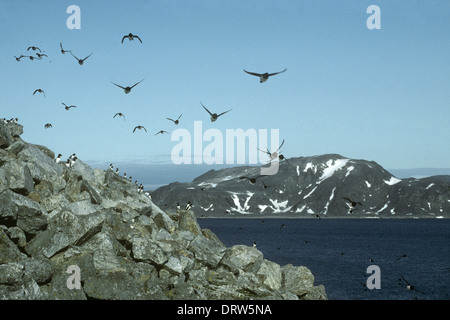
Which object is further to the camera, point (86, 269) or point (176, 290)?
point (176, 290)

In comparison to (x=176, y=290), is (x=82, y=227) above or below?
above

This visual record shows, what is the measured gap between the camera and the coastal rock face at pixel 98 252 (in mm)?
27016

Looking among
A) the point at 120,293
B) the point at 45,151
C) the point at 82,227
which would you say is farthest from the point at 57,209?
the point at 45,151

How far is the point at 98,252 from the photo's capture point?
29.6 meters

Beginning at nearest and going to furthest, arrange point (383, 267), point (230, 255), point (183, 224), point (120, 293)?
point (120, 293)
point (230, 255)
point (183, 224)
point (383, 267)

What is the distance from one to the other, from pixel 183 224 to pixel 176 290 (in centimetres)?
1385

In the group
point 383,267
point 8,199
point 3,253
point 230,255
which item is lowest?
point 383,267

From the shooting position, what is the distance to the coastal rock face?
1064 inches

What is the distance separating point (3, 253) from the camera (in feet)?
89.1

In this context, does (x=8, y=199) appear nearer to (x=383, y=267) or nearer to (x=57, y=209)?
(x=57, y=209)

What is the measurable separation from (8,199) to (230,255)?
56.9 ft
